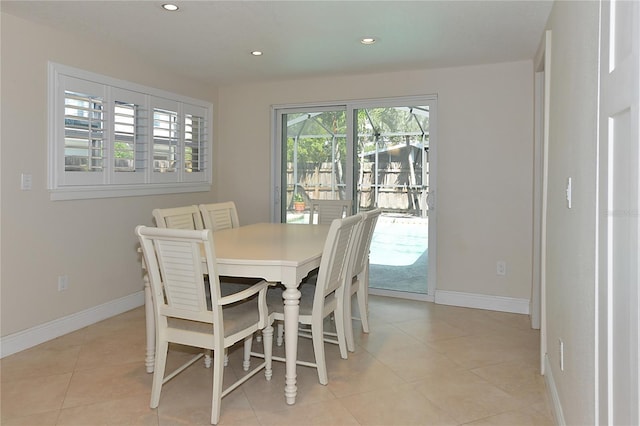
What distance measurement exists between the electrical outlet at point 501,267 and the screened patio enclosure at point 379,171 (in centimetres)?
69

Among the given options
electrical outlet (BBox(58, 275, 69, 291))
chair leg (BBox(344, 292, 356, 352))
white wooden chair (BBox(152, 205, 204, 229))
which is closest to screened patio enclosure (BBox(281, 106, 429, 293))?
chair leg (BBox(344, 292, 356, 352))

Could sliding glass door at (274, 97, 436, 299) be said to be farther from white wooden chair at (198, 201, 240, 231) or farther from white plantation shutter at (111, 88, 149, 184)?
white plantation shutter at (111, 88, 149, 184)

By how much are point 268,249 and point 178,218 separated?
2.83ft

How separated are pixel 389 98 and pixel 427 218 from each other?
1.23 meters

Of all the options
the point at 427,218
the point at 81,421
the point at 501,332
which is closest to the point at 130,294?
the point at 81,421

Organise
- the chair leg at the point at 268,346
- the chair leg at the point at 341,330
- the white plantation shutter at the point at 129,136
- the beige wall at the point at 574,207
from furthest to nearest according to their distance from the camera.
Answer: the white plantation shutter at the point at 129,136 < the chair leg at the point at 341,330 < the chair leg at the point at 268,346 < the beige wall at the point at 574,207

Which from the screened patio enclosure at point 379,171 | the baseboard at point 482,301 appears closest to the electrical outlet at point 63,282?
the screened patio enclosure at point 379,171

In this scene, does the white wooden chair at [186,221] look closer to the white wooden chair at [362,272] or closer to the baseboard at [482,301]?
the white wooden chair at [362,272]

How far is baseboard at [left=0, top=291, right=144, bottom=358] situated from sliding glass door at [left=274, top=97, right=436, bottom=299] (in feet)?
6.27

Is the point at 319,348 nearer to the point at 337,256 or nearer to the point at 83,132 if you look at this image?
the point at 337,256

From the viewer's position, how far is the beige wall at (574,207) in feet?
5.51

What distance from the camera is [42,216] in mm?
3469

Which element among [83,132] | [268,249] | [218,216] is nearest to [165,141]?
[83,132]

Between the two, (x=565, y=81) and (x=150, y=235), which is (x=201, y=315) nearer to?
(x=150, y=235)
